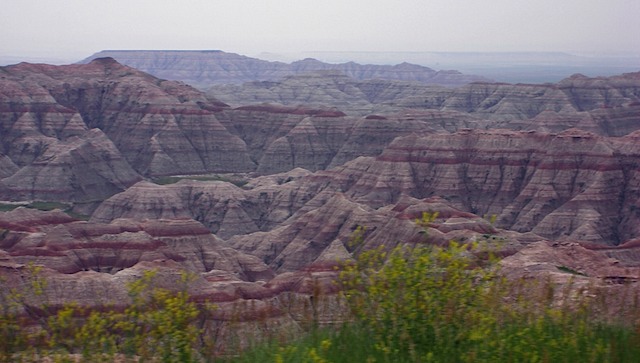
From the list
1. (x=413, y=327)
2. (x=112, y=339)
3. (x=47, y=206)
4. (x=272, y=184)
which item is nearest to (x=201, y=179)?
(x=272, y=184)

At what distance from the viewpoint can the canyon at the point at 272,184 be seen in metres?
62.7

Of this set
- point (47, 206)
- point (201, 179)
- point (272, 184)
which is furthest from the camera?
point (201, 179)

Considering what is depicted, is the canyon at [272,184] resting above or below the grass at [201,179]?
above

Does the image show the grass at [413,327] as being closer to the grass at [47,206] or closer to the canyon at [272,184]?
the canyon at [272,184]

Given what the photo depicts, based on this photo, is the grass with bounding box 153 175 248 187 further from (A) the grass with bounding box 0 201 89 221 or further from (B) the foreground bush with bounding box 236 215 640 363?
(B) the foreground bush with bounding box 236 215 640 363

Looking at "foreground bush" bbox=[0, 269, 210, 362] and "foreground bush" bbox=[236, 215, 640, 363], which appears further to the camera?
"foreground bush" bbox=[0, 269, 210, 362]

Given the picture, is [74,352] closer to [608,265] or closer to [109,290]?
[109,290]

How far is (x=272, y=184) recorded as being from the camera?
11850 cm

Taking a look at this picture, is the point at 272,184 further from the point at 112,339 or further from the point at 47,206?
the point at 112,339

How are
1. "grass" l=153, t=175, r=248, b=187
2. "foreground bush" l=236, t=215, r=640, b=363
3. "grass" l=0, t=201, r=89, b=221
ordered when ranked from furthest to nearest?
"grass" l=153, t=175, r=248, b=187
"grass" l=0, t=201, r=89, b=221
"foreground bush" l=236, t=215, r=640, b=363

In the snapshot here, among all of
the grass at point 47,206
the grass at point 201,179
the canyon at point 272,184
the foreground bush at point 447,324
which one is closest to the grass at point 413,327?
the foreground bush at point 447,324

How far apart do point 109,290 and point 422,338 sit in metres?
41.1

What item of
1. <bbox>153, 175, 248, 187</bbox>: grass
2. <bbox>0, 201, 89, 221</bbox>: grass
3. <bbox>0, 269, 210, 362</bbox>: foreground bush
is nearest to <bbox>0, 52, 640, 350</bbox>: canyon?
<bbox>0, 201, 89, 221</bbox>: grass

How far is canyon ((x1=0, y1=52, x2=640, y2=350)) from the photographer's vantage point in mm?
62688
